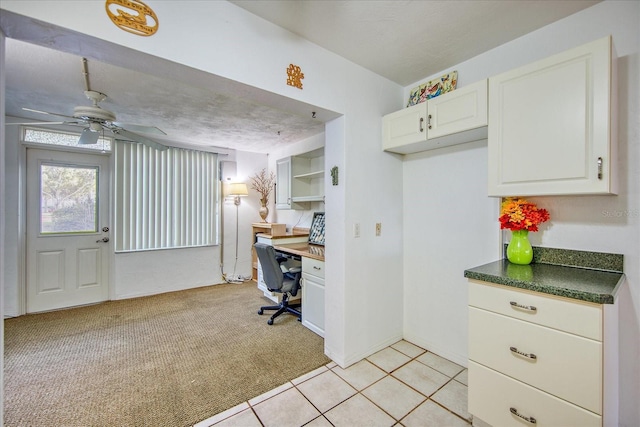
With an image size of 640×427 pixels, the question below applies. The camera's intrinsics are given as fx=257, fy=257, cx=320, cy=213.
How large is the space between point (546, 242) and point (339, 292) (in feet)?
4.80

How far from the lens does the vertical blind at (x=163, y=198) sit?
3.79m

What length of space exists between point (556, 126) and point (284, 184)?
3246 millimetres

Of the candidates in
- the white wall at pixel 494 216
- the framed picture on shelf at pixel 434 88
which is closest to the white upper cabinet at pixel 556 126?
the white wall at pixel 494 216

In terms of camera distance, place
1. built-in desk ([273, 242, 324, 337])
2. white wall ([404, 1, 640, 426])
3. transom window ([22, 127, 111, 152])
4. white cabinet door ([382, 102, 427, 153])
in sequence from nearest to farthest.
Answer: white wall ([404, 1, 640, 426]), white cabinet door ([382, 102, 427, 153]), built-in desk ([273, 242, 324, 337]), transom window ([22, 127, 111, 152])

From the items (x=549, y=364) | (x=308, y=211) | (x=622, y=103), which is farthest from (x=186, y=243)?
(x=622, y=103)

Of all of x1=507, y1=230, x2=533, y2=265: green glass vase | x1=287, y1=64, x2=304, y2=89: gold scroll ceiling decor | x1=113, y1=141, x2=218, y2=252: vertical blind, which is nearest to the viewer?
x1=507, y1=230, x2=533, y2=265: green glass vase

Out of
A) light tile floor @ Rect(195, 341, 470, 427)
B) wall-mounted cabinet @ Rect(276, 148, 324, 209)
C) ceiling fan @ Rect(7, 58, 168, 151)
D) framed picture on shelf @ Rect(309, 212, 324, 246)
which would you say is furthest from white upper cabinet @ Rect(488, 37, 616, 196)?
ceiling fan @ Rect(7, 58, 168, 151)

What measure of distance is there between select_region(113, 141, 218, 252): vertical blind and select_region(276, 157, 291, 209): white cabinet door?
4.04 feet

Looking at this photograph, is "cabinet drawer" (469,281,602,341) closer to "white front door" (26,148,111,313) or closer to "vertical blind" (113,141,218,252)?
"vertical blind" (113,141,218,252)

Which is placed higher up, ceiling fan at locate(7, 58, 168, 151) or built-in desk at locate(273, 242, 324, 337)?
ceiling fan at locate(7, 58, 168, 151)

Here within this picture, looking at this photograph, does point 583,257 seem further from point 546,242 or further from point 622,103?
point 622,103

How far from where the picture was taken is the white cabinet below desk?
2633 mm

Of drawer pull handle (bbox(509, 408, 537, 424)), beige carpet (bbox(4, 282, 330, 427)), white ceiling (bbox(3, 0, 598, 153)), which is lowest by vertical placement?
beige carpet (bbox(4, 282, 330, 427))

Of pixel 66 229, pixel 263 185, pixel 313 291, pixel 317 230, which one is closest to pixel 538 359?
pixel 313 291
